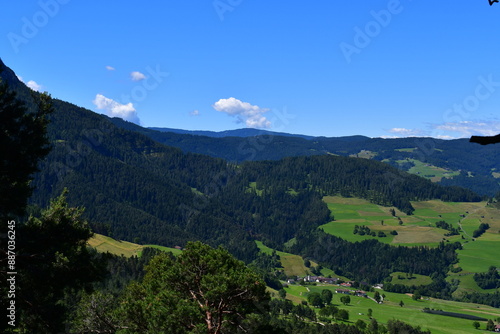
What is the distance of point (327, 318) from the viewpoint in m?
144

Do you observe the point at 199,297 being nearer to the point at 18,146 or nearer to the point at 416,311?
the point at 18,146

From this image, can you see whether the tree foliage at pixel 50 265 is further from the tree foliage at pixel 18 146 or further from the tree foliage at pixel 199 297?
the tree foliage at pixel 199 297

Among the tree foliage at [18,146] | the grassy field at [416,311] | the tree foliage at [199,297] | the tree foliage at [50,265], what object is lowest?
the grassy field at [416,311]

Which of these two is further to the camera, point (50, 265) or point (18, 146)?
point (18, 146)

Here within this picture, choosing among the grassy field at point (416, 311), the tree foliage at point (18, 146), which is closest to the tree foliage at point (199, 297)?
the tree foliage at point (18, 146)

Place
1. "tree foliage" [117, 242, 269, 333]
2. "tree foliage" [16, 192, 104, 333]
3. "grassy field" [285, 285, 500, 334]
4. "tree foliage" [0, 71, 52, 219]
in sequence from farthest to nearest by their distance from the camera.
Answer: "grassy field" [285, 285, 500, 334]
"tree foliage" [117, 242, 269, 333]
"tree foliage" [0, 71, 52, 219]
"tree foliage" [16, 192, 104, 333]

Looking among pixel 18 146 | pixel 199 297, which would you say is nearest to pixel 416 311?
pixel 199 297

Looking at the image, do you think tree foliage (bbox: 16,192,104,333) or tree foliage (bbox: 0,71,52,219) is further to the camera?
tree foliage (bbox: 0,71,52,219)

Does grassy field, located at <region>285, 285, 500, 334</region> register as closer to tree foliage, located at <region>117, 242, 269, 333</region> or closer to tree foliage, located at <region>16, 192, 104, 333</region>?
tree foliage, located at <region>117, 242, 269, 333</region>

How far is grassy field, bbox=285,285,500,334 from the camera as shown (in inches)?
5674

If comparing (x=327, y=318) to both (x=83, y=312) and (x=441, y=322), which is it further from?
(x=83, y=312)

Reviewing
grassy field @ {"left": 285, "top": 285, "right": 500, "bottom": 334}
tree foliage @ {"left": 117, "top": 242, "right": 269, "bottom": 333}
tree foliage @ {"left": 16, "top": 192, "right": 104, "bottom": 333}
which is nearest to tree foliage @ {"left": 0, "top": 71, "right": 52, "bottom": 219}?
tree foliage @ {"left": 16, "top": 192, "right": 104, "bottom": 333}

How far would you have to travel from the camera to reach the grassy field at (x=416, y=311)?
144 m

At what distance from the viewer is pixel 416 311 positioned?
16962 cm
